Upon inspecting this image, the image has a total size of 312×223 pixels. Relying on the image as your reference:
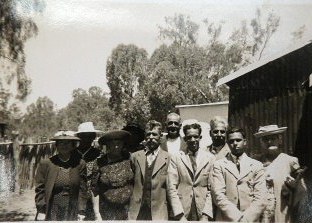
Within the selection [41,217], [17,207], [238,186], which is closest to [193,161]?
[238,186]

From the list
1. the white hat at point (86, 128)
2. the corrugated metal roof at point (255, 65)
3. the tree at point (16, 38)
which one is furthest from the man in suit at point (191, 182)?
the tree at point (16, 38)

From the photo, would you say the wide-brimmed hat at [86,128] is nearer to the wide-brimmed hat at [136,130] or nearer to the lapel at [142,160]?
the wide-brimmed hat at [136,130]

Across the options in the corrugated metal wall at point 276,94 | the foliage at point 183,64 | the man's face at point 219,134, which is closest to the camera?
the man's face at point 219,134

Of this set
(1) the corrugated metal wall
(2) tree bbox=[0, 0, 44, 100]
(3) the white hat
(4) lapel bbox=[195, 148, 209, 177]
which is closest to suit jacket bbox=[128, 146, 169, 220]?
(4) lapel bbox=[195, 148, 209, 177]

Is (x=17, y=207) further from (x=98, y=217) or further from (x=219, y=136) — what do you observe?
(x=219, y=136)

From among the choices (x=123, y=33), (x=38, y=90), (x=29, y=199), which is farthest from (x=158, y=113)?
(x=29, y=199)
